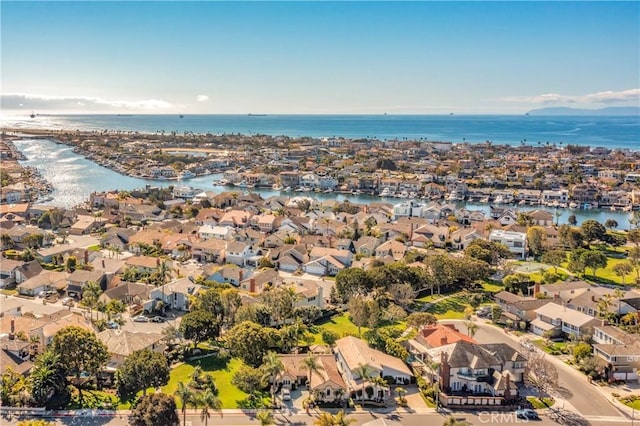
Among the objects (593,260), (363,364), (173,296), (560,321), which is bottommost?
(560,321)

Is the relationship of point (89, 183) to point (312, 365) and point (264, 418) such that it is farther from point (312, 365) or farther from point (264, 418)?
point (264, 418)

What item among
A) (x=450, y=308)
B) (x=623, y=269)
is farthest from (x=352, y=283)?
(x=623, y=269)

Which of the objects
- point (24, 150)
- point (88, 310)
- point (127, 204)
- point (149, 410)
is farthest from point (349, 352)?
point (24, 150)

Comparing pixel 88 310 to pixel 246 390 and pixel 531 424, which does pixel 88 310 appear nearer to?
pixel 246 390

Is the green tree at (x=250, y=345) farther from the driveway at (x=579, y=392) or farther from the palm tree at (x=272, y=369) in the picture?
the driveway at (x=579, y=392)

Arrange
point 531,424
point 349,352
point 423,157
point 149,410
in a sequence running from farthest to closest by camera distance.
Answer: point 423,157
point 349,352
point 531,424
point 149,410

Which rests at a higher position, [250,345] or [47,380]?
[250,345]

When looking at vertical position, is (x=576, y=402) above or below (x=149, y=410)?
below
